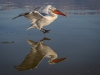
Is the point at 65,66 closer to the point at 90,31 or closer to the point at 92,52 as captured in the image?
the point at 92,52

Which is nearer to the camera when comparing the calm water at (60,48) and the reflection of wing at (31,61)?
the calm water at (60,48)

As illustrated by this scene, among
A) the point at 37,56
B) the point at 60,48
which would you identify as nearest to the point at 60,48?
the point at 60,48

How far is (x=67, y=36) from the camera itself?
22.5 feet

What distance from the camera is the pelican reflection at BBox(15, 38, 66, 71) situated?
440cm

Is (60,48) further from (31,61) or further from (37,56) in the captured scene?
(31,61)

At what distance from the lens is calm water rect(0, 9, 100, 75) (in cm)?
419

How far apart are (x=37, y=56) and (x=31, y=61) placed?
13.2 inches

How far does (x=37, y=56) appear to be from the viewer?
5.04 m

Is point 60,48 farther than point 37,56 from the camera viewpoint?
Yes

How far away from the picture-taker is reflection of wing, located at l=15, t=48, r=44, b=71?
4332mm

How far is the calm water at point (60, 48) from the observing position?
165 inches

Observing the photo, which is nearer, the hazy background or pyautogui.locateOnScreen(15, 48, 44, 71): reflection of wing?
the hazy background

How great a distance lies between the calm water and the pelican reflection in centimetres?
9

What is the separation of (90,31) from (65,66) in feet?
11.2
